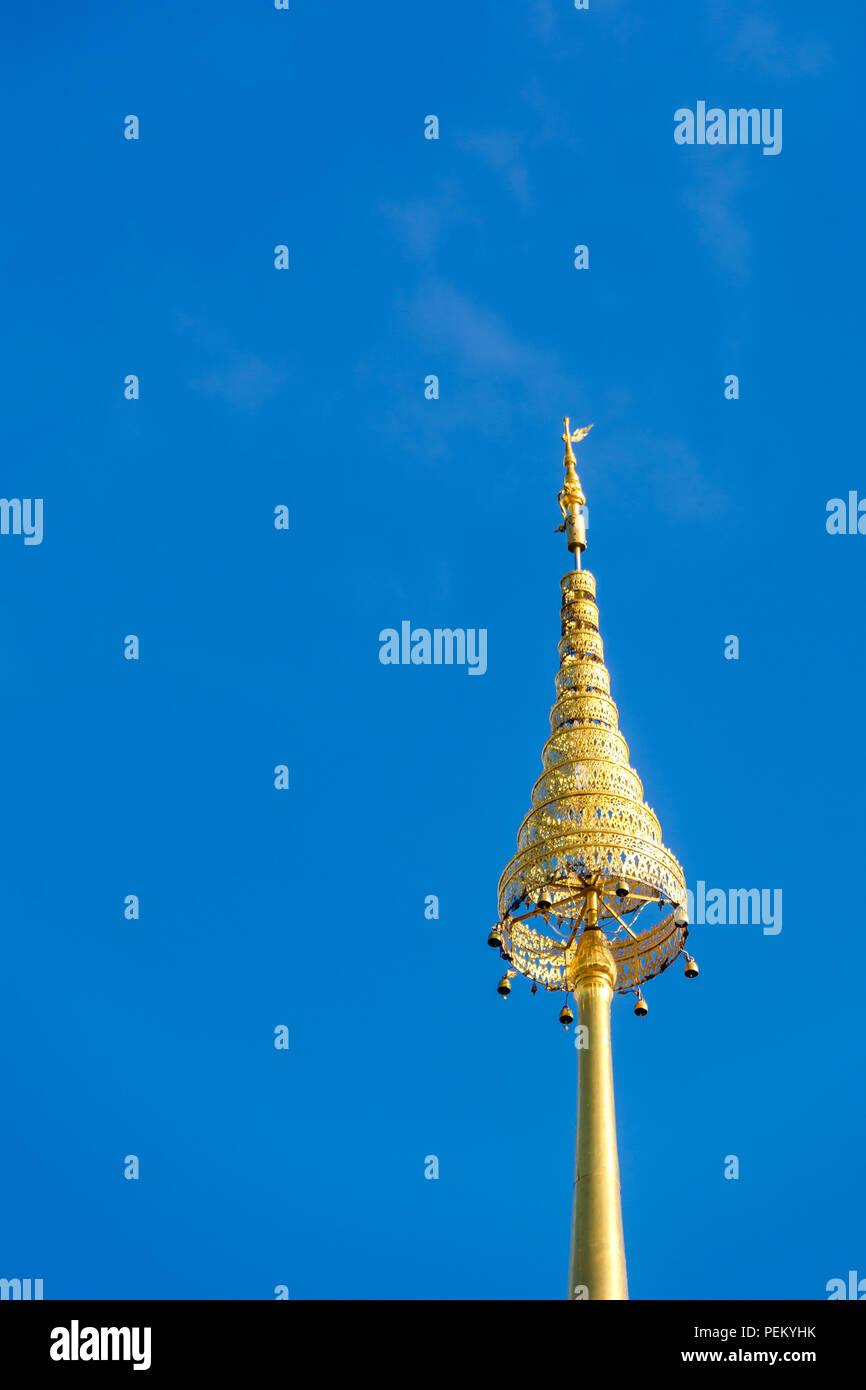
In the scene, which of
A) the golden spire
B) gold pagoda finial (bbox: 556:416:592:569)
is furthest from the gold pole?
gold pagoda finial (bbox: 556:416:592:569)

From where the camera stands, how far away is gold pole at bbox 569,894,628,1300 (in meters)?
39.8

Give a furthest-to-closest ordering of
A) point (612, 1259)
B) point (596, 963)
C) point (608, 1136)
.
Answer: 1. point (596, 963)
2. point (608, 1136)
3. point (612, 1259)

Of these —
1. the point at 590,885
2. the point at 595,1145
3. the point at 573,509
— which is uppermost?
the point at 573,509

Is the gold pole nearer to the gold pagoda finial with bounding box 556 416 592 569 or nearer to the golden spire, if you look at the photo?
the golden spire

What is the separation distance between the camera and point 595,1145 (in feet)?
139

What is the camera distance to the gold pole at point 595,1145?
39.8 metres

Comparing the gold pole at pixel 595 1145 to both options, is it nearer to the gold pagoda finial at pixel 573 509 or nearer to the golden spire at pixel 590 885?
the golden spire at pixel 590 885

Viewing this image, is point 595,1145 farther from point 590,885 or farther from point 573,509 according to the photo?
point 573,509

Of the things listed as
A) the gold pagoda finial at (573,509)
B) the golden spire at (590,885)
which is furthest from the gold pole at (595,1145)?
the gold pagoda finial at (573,509)

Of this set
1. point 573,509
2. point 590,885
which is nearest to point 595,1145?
point 590,885
